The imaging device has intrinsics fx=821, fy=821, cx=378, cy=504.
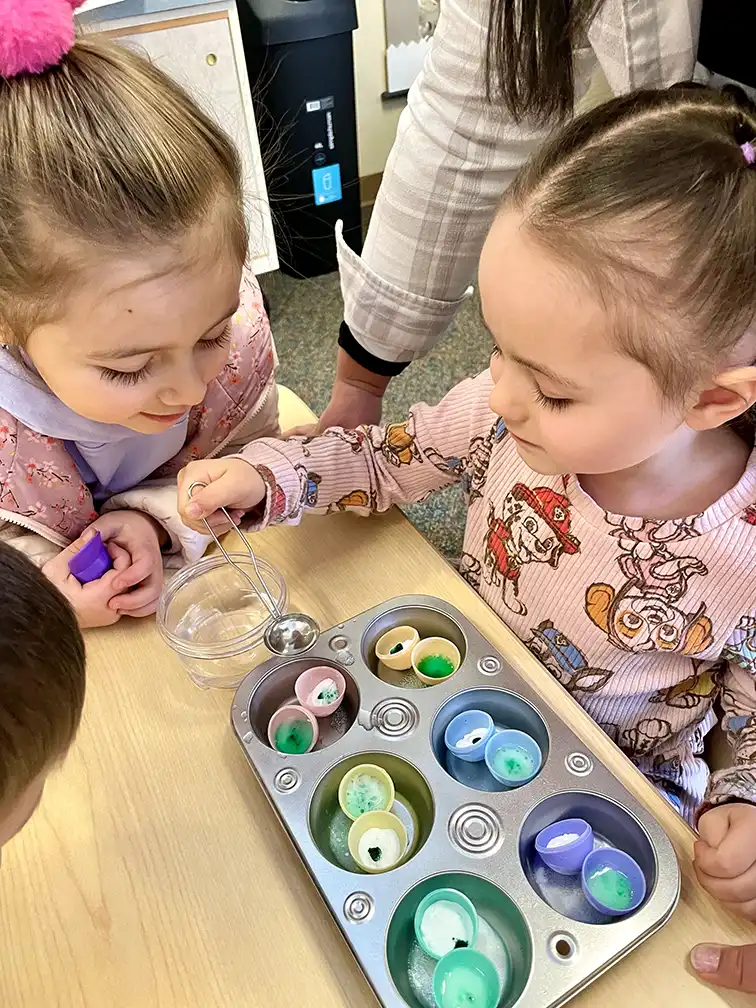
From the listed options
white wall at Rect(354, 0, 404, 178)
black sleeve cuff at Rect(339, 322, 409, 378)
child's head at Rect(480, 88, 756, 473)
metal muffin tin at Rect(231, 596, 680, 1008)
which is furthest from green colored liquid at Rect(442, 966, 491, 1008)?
white wall at Rect(354, 0, 404, 178)

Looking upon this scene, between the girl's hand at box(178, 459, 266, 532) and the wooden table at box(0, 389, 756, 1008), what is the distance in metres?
0.11

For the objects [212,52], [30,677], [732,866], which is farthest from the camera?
[212,52]

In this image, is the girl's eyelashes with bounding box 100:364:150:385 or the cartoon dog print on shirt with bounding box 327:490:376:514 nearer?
the girl's eyelashes with bounding box 100:364:150:385

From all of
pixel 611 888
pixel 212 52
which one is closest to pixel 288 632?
pixel 611 888

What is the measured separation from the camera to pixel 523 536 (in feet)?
2.33

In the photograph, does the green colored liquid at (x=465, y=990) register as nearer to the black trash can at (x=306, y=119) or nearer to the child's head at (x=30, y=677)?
the child's head at (x=30, y=677)

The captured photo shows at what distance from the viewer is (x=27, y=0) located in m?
0.54

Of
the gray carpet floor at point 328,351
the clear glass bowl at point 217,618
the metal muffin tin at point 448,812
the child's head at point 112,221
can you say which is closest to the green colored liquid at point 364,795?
the metal muffin tin at point 448,812

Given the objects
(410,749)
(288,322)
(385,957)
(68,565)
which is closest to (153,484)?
(68,565)

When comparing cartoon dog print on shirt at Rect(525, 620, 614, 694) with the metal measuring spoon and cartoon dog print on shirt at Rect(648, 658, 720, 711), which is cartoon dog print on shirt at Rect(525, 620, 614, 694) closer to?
cartoon dog print on shirt at Rect(648, 658, 720, 711)

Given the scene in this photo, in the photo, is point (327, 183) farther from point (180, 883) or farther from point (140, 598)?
point (180, 883)

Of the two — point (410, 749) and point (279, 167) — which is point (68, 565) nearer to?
point (410, 749)

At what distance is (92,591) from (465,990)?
40cm

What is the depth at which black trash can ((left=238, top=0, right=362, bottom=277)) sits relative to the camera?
1.69 m
